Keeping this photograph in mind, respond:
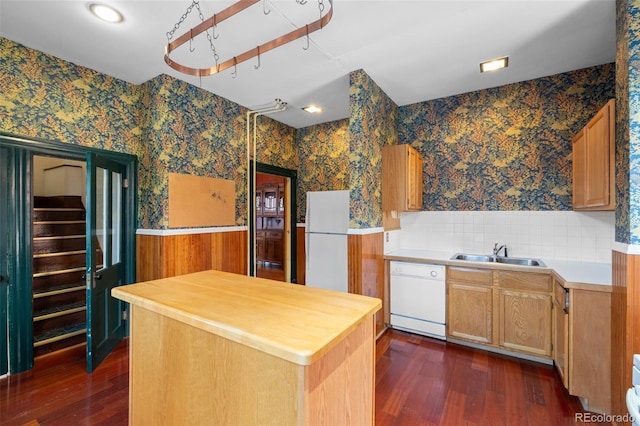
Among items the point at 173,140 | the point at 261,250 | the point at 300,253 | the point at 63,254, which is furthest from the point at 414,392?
the point at 261,250

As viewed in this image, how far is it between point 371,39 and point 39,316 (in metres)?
4.09

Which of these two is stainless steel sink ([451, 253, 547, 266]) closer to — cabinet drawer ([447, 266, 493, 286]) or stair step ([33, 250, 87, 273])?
cabinet drawer ([447, 266, 493, 286])

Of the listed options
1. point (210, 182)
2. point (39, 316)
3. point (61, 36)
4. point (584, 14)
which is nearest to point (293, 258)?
point (210, 182)

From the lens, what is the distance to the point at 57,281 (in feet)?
10.6

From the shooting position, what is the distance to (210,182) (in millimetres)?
3389

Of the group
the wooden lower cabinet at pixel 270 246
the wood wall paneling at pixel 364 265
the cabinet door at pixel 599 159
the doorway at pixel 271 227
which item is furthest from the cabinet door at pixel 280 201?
the cabinet door at pixel 599 159

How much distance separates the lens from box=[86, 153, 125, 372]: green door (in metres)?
2.46

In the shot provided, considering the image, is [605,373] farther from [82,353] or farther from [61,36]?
[61,36]

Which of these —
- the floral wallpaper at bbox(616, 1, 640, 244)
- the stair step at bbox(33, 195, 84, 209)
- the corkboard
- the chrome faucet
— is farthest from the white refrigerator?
the stair step at bbox(33, 195, 84, 209)

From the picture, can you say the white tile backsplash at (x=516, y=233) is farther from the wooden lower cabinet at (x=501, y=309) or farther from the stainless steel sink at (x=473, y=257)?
the wooden lower cabinet at (x=501, y=309)

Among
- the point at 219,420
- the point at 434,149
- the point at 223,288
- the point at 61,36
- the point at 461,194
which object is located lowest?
the point at 219,420

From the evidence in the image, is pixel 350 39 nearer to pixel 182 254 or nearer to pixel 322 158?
pixel 322 158

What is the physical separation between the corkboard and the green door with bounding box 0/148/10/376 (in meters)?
1.21

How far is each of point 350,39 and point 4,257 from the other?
3.40 meters
